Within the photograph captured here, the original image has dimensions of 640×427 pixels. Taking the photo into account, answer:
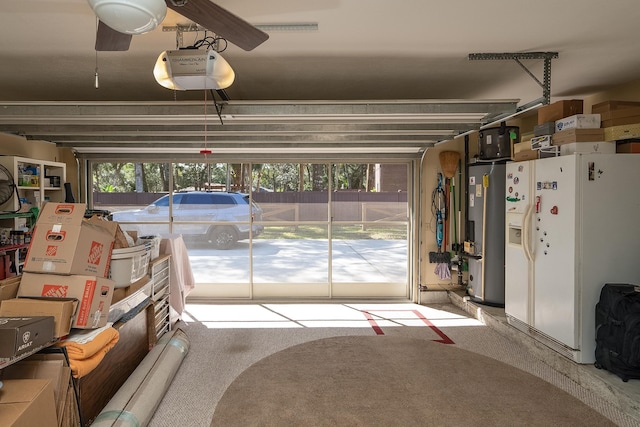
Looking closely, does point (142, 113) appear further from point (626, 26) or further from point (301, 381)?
point (626, 26)

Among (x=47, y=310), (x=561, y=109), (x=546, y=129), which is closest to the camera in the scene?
(x=47, y=310)

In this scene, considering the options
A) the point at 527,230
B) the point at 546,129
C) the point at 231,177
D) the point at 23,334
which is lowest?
the point at 23,334

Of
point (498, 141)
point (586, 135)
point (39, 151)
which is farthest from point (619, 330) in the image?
point (39, 151)

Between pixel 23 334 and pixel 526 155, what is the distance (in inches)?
180

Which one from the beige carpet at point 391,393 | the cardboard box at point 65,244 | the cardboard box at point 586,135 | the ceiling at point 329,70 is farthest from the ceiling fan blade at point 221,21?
the cardboard box at point 586,135

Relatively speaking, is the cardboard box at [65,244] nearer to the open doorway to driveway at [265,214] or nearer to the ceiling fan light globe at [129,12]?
the ceiling fan light globe at [129,12]

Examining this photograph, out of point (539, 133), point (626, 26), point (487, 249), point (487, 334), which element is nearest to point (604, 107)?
point (539, 133)

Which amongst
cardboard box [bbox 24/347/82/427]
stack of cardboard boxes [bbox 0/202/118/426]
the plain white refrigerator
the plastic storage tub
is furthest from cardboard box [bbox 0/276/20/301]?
the plain white refrigerator

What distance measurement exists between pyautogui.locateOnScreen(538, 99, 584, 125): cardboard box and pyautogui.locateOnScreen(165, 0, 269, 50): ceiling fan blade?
9.86ft

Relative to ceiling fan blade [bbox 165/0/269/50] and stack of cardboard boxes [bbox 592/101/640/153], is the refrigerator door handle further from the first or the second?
ceiling fan blade [bbox 165/0/269/50]

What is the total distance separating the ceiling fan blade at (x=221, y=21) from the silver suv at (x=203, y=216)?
4382 mm

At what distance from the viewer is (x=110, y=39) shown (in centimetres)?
215

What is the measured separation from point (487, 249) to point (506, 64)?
2.76 meters

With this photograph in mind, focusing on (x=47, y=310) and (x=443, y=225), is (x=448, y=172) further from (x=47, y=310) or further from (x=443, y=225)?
(x=47, y=310)
